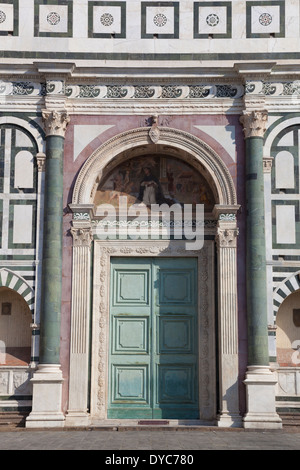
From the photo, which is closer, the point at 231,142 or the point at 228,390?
the point at 228,390

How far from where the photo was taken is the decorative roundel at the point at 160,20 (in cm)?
1702

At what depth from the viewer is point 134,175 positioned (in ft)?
56.6

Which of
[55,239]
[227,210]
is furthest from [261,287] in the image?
[55,239]

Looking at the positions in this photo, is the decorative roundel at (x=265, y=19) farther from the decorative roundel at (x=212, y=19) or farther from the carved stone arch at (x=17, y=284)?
the carved stone arch at (x=17, y=284)

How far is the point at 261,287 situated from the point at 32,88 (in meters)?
6.36

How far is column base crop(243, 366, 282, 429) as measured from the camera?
15.1 metres

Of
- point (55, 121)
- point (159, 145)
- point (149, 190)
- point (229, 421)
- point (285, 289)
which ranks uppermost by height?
point (55, 121)

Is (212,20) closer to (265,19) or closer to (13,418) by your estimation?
(265,19)

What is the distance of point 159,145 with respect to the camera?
16.7m

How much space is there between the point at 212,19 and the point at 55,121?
407cm

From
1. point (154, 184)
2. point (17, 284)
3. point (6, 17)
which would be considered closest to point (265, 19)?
point (154, 184)

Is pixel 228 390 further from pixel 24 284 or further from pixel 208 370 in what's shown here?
pixel 24 284

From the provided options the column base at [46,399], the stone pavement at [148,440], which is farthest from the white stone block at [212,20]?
the stone pavement at [148,440]

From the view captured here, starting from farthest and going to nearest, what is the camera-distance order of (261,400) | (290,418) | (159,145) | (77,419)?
(159,145)
(290,418)
(77,419)
(261,400)
